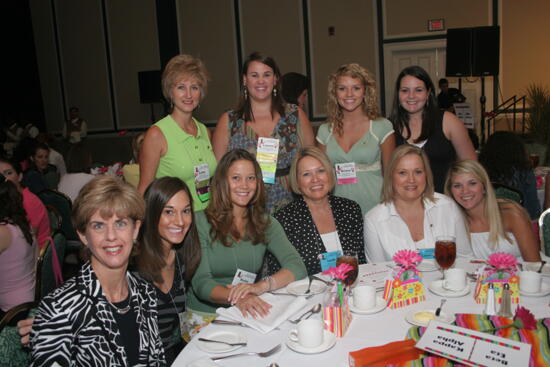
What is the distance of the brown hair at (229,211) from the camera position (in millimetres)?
2332

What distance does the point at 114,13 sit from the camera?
10586 millimetres

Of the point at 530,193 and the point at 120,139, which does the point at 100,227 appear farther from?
the point at 120,139

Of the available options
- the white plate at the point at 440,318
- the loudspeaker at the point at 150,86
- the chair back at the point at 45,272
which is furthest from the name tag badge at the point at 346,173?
the loudspeaker at the point at 150,86

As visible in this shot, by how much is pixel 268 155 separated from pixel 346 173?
0.49m

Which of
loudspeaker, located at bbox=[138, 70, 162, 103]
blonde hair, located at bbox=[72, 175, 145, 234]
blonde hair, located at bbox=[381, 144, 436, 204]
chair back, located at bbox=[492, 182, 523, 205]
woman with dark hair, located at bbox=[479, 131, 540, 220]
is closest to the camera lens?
blonde hair, located at bbox=[72, 175, 145, 234]

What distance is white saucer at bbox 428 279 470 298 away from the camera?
177cm

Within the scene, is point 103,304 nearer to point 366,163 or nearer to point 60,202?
point 366,163

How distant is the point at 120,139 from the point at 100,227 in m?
9.79

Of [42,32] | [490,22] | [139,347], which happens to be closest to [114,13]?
[42,32]

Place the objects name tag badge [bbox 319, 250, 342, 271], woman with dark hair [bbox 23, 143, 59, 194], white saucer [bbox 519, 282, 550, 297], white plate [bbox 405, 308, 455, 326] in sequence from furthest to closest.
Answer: woman with dark hair [bbox 23, 143, 59, 194], name tag badge [bbox 319, 250, 342, 271], white saucer [bbox 519, 282, 550, 297], white plate [bbox 405, 308, 455, 326]

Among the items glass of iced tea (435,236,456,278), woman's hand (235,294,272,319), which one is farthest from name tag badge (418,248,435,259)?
woman's hand (235,294,272,319)

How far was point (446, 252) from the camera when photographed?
189 centimetres

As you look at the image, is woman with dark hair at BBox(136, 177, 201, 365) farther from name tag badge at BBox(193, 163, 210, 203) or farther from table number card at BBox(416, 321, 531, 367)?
table number card at BBox(416, 321, 531, 367)

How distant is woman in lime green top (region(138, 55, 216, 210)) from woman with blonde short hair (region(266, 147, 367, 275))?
538 mm
